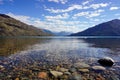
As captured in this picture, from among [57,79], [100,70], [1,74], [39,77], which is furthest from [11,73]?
[100,70]

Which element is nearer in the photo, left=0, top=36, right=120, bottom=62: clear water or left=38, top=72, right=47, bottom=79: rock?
left=38, top=72, right=47, bottom=79: rock

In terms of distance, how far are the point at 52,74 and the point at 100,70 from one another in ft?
21.5

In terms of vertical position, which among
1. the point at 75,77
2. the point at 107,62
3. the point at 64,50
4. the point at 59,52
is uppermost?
the point at 107,62

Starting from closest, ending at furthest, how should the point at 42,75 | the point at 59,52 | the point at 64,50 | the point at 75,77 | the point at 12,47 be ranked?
1. the point at 75,77
2. the point at 42,75
3. the point at 59,52
4. the point at 64,50
5. the point at 12,47

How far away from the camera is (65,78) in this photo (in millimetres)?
16891

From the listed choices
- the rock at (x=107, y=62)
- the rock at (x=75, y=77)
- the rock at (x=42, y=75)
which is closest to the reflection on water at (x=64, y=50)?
the rock at (x=107, y=62)

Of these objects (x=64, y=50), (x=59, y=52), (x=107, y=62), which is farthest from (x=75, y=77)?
(x=64, y=50)

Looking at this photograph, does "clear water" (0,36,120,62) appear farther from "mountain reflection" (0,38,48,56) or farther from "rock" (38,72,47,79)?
"rock" (38,72,47,79)

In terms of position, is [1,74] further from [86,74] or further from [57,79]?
[86,74]

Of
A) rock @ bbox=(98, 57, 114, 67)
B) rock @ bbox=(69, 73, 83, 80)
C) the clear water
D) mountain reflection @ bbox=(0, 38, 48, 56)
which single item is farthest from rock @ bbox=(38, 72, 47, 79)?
mountain reflection @ bbox=(0, 38, 48, 56)

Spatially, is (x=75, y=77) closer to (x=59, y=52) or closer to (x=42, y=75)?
(x=42, y=75)

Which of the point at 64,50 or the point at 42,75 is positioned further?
the point at 64,50

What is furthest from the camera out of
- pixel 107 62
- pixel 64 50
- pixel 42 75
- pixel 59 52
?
pixel 64 50

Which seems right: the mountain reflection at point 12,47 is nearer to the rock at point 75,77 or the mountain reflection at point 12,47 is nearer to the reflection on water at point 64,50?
the reflection on water at point 64,50
